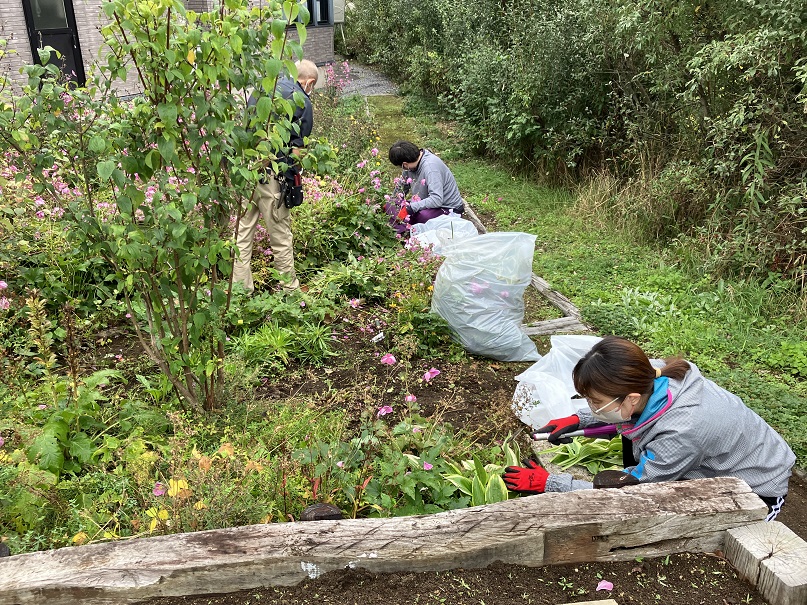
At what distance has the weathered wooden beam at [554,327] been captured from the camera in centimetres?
491

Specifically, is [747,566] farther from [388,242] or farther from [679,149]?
[679,149]

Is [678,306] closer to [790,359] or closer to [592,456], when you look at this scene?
[790,359]

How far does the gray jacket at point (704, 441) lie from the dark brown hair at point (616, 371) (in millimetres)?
110

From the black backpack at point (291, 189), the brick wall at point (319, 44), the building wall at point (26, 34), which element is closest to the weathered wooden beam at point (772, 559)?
the black backpack at point (291, 189)

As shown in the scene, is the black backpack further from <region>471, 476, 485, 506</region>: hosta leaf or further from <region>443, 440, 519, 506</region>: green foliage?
<region>471, 476, 485, 506</region>: hosta leaf

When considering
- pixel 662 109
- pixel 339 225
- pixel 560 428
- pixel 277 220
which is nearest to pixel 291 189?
pixel 277 220

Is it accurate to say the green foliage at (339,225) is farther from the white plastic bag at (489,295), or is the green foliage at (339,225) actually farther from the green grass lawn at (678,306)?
the green grass lawn at (678,306)

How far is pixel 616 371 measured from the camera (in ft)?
8.23

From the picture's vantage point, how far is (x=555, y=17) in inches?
321

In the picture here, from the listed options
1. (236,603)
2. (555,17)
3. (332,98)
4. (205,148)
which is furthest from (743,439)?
(332,98)

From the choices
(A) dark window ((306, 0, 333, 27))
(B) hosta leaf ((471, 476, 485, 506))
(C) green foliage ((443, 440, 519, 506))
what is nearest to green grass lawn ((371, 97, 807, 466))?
(C) green foliage ((443, 440, 519, 506))

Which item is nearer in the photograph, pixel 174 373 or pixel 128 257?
pixel 128 257

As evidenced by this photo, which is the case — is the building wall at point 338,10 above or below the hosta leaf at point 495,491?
above

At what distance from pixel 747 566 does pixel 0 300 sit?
4.19 metres
